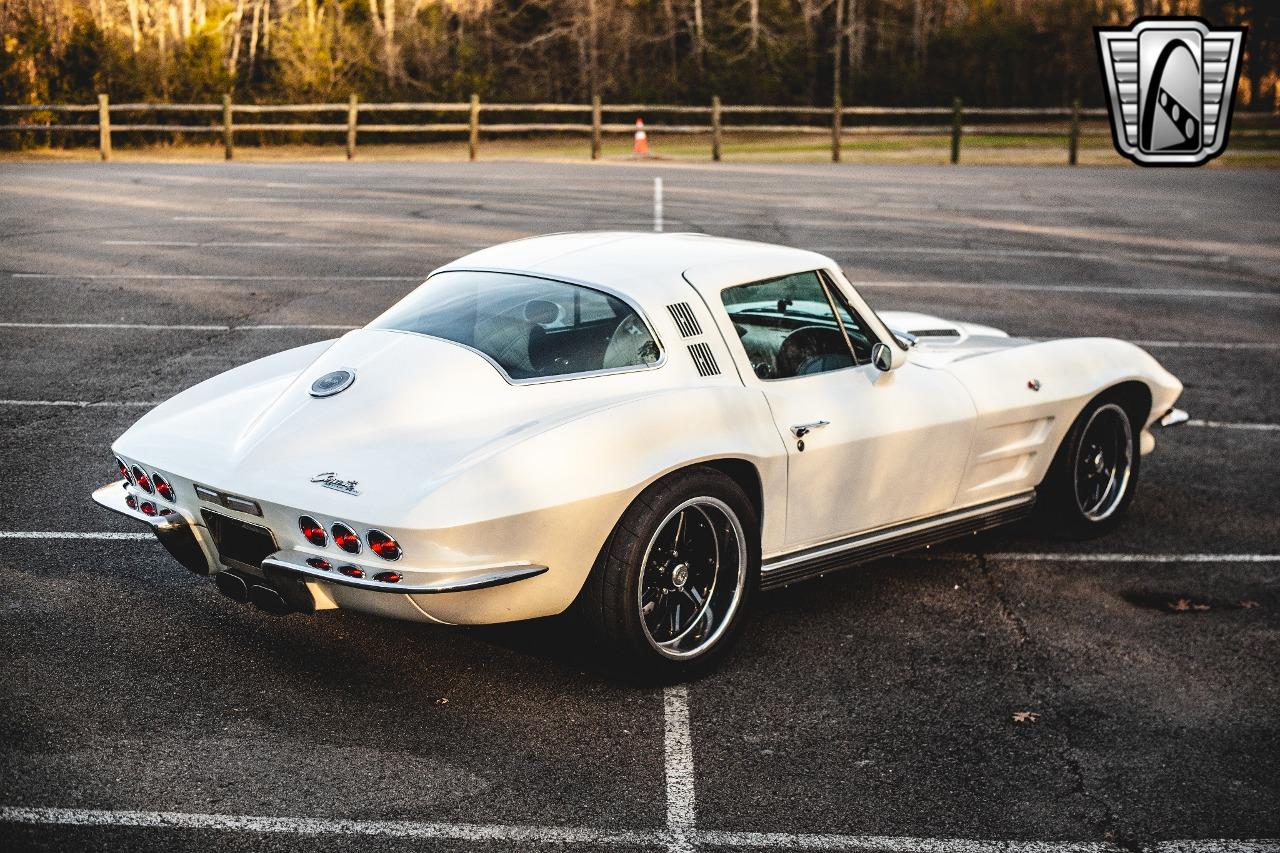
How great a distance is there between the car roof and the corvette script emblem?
51.7 inches

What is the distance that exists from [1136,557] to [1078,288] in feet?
26.4

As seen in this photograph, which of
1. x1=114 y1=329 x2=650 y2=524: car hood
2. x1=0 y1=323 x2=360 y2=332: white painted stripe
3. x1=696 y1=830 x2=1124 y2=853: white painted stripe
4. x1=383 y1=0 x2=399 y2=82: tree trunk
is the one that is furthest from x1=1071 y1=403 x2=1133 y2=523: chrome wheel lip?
x1=383 y1=0 x2=399 y2=82: tree trunk

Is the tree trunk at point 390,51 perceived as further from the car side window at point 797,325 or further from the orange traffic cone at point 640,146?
the car side window at point 797,325

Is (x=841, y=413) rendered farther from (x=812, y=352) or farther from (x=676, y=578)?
(x=676, y=578)

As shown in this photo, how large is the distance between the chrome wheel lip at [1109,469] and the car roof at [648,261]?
67.3 inches

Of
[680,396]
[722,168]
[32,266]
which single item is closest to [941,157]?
[722,168]

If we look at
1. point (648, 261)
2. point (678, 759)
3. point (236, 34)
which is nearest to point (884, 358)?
point (648, 261)

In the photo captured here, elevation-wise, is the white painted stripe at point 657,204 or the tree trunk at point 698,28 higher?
the tree trunk at point 698,28

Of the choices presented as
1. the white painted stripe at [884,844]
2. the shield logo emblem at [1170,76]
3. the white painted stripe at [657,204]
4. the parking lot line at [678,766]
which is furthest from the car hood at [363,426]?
the white painted stripe at [657,204]

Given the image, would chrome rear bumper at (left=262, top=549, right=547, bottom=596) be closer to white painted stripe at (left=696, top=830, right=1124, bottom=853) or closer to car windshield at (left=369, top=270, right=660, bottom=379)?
car windshield at (left=369, top=270, right=660, bottom=379)

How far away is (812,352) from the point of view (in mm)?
5371

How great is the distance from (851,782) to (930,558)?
2.24 metres

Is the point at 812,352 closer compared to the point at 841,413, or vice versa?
the point at 841,413

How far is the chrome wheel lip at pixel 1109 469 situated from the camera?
6.41 metres
